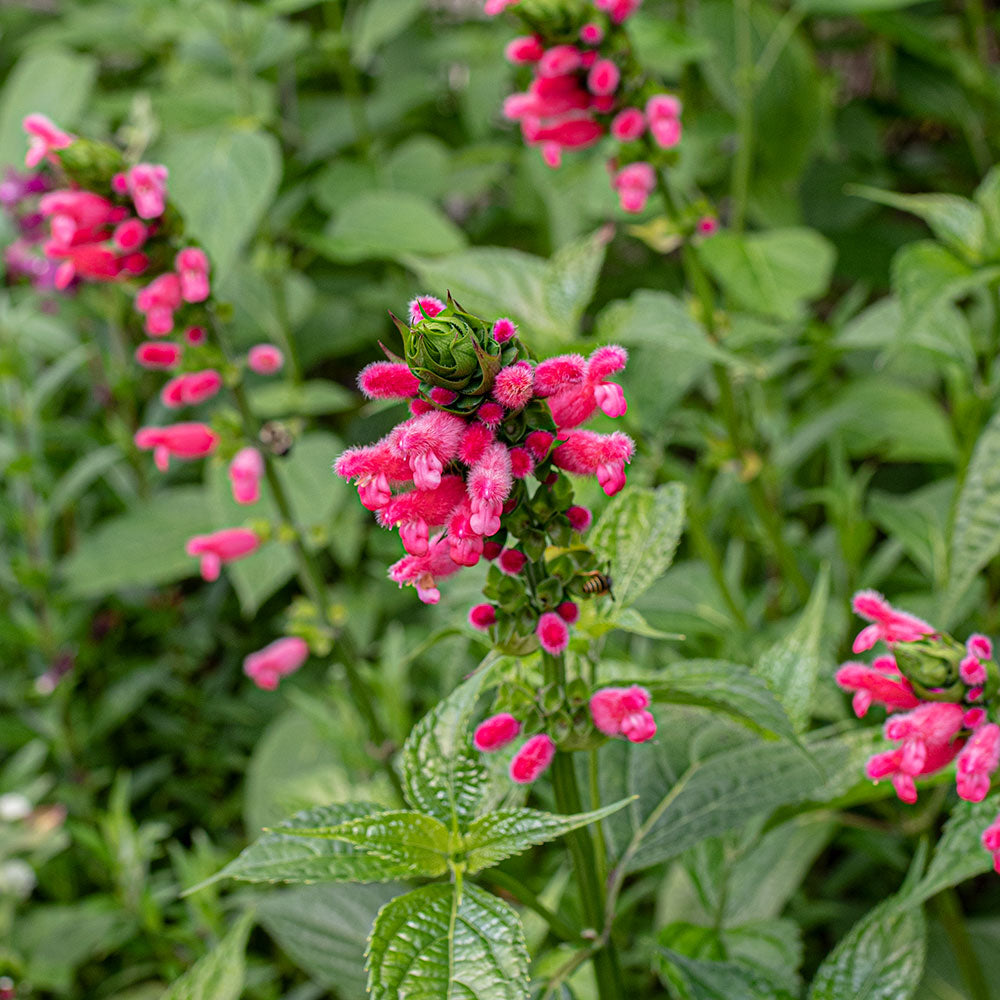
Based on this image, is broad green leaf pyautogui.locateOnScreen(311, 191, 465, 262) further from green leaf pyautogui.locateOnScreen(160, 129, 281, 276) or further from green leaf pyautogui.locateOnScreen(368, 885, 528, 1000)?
green leaf pyautogui.locateOnScreen(368, 885, 528, 1000)

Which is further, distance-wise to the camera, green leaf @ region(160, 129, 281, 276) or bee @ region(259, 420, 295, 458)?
green leaf @ region(160, 129, 281, 276)


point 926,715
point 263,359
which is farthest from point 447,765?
point 263,359

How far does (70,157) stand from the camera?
811 mm

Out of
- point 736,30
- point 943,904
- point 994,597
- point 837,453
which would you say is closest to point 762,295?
point 837,453

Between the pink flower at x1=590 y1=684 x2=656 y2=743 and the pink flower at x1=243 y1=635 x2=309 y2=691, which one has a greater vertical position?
the pink flower at x1=590 y1=684 x2=656 y2=743

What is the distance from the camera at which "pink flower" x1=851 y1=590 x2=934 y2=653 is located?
1.94ft

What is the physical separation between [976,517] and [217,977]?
0.62 metres

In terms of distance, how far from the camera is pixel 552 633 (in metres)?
0.50

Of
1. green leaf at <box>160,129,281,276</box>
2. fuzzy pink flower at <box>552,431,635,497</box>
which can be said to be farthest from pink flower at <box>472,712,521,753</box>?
green leaf at <box>160,129,281,276</box>

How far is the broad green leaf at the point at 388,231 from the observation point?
4.70ft

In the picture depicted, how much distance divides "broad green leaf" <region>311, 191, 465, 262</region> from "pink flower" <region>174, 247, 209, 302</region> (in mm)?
563

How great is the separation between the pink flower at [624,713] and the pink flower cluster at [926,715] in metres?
0.13

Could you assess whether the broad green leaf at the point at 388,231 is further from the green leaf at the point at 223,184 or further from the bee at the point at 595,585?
the bee at the point at 595,585

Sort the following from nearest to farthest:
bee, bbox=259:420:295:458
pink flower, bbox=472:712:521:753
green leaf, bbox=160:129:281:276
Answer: pink flower, bbox=472:712:521:753, bee, bbox=259:420:295:458, green leaf, bbox=160:129:281:276
